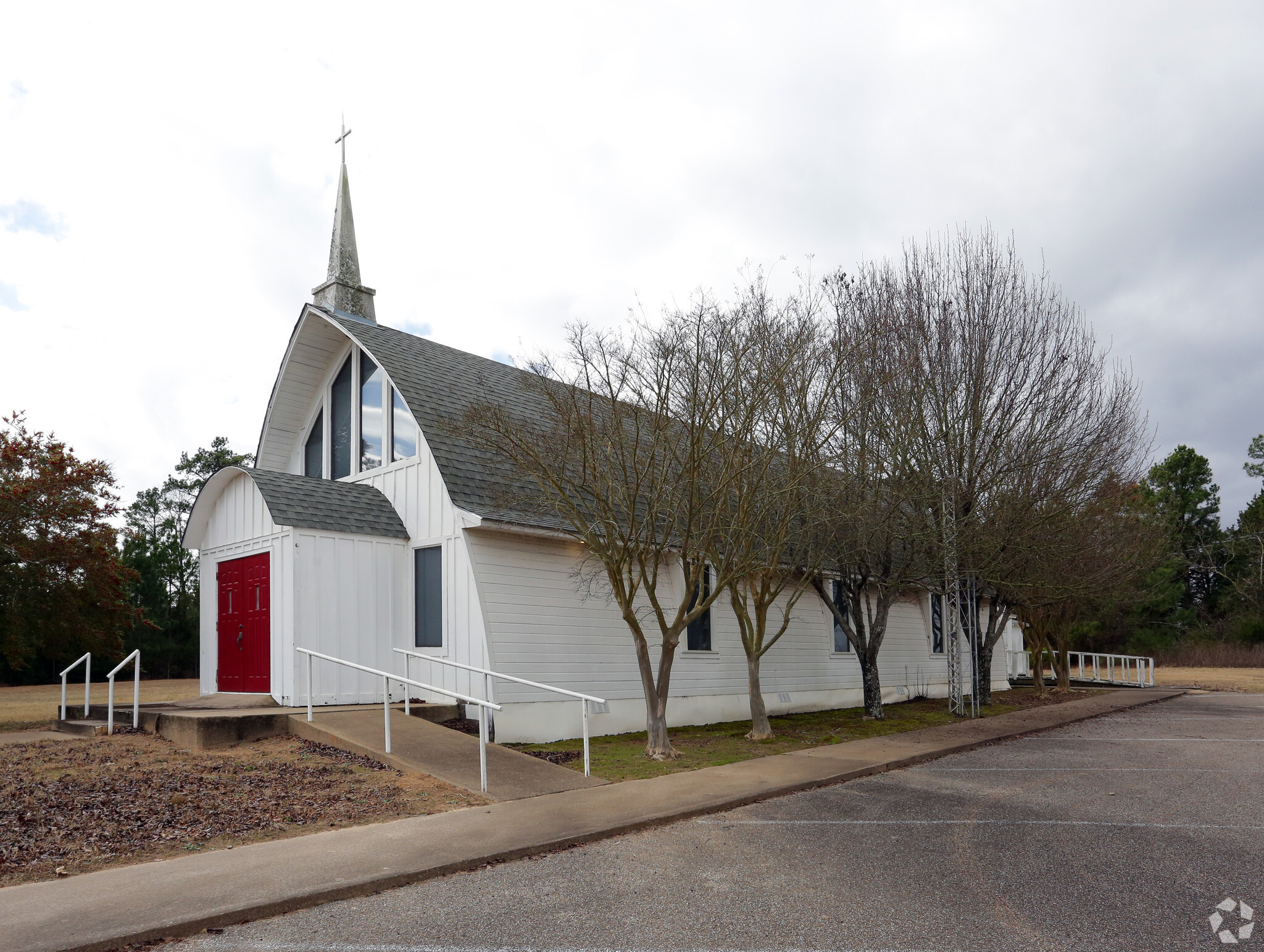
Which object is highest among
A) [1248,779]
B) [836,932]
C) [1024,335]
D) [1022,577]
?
[1024,335]

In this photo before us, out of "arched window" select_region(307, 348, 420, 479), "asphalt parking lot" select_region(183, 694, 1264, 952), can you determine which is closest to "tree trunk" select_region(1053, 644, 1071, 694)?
"asphalt parking lot" select_region(183, 694, 1264, 952)

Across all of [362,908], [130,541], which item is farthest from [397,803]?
[130,541]

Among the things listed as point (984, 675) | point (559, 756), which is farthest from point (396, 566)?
point (984, 675)

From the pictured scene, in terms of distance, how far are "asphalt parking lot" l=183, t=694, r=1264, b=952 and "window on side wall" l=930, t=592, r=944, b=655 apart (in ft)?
51.4

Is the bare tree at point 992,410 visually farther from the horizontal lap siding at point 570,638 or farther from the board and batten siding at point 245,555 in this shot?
the board and batten siding at point 245,555

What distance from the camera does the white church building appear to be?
1341 centimetres

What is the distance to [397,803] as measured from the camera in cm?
880

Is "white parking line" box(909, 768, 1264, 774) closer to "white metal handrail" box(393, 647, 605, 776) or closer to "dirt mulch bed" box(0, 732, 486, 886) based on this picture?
"white metal handrail" box(393, 647, 605, 776)

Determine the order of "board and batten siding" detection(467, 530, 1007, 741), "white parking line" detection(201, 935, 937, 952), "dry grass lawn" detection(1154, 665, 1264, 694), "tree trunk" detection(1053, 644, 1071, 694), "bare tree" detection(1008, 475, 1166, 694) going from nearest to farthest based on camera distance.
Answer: "white parking line" detection(201, 935, 937, 952) < "board and batten siding" detection(467, 530, 1007, 741) < "bare tree" detection(1008, 475, 1166, 694) < "tree trunk" detection(1053, 644, 1071, 694) < "dry grass lawn" detection(1154, 665, 1264, 694)

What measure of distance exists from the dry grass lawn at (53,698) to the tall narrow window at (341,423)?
4.76 m

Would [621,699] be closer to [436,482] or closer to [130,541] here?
[436,482]

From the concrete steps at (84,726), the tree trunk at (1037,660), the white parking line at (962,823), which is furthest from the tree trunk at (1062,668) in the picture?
the concrete steps at (84,726)

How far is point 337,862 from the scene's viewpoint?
6.74 meters

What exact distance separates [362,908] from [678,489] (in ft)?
26.9
